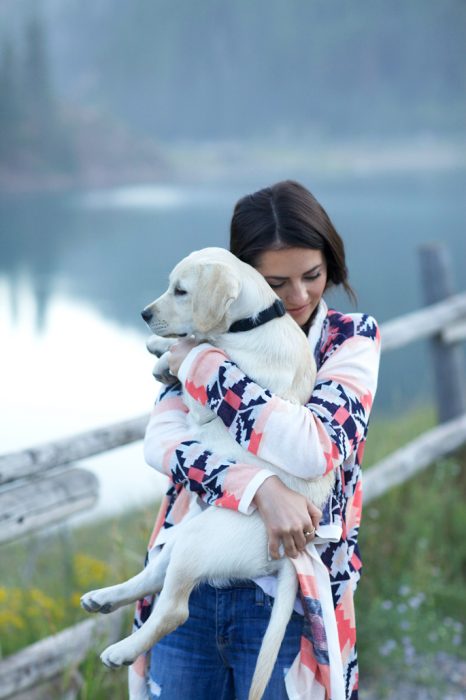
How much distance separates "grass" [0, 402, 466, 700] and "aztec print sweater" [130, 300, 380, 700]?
750mm

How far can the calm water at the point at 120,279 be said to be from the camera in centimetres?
478

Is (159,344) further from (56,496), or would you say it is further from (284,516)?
(56,496)

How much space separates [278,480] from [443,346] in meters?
2.84

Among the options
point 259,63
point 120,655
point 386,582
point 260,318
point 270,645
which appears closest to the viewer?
point 270,645

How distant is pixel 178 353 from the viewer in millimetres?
1466

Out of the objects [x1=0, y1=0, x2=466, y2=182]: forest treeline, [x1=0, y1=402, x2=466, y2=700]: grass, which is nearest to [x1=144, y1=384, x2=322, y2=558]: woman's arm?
[x1=0, y1=402, x2=466, y2=700]: grass

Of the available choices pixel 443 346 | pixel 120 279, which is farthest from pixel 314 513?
pixel 120 279

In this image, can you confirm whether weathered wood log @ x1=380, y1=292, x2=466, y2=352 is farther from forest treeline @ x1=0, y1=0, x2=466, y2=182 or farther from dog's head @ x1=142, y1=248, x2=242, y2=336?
forest treeline @ x1=0, y1=0, x2=466, y2=182

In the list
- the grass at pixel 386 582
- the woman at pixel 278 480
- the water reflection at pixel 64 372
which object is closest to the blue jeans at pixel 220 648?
the woman at pixel 278 480

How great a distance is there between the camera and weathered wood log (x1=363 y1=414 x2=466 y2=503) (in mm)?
3137

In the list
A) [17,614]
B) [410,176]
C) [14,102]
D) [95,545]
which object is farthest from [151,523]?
[410,176]

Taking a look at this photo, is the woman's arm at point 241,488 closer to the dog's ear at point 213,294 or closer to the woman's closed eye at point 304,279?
the dog's ear at point 213,294

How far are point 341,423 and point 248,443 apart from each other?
0.17 m

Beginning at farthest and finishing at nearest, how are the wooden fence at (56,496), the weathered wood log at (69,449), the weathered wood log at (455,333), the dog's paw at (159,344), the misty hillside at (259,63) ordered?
1. the misty hillside at (259,63)
2. the weathered wood log at (455,333)
3. the wooden fence at (56,496)
4. the weathered wood log at (69,449)
5. the dog's paw at (159,344)
